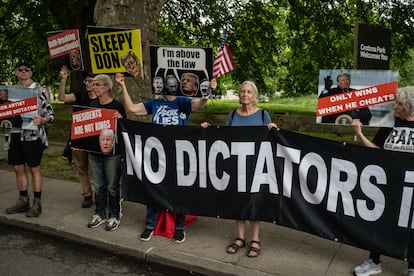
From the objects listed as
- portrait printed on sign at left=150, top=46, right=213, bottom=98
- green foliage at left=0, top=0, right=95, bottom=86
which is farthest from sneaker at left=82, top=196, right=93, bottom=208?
green foliage at left=0, top=0, right=95, bottom=86

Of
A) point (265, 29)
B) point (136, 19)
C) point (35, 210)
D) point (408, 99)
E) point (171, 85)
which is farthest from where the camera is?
point (265, 29)

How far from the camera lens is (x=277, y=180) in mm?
4203

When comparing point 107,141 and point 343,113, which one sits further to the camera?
point 107,141

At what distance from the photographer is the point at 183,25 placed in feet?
51.3

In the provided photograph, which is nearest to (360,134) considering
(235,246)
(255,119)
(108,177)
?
(255,119)

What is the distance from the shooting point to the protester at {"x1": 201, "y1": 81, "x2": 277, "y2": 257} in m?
4.18

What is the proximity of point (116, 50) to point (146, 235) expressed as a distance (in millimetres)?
2259

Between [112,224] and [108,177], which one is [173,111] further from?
[112,224]

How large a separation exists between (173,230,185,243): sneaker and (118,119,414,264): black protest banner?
279mm

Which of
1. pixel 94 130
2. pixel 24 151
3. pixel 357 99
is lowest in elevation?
pixel 24 151

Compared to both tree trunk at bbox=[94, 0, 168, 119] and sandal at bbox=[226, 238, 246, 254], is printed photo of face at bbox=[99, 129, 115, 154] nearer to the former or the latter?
sandal at bbox=[226, 238, 246, 254]

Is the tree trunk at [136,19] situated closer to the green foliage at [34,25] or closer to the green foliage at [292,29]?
the green foliage at [34,25]

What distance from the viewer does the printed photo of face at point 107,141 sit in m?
4.74

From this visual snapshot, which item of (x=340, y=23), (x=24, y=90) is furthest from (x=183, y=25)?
(x=24, y=90)
